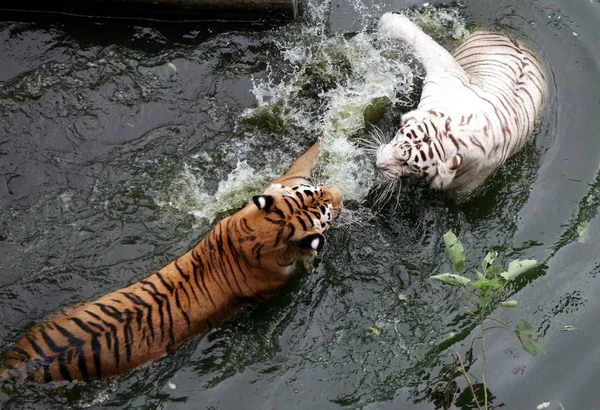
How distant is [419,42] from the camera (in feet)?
13.2

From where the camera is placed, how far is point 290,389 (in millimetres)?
3295

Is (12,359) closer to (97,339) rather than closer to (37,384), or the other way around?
(37,384)

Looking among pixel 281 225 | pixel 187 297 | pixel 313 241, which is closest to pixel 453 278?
pixel 313 241

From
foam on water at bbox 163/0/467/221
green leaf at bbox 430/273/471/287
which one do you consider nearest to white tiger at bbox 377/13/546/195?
foam on water at bbox 163/0/467/221

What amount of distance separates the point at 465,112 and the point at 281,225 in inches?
44.3

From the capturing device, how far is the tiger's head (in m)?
3.20

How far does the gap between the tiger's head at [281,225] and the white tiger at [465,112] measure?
526mm

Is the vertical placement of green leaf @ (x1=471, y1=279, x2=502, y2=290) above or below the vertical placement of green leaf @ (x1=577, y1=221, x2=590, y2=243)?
below

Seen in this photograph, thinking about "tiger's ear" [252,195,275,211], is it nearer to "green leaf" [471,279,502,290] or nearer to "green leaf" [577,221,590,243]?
"green leaf" [471,279,502,290]

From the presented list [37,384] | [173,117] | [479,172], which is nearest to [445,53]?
[479,172]

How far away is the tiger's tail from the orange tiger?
998 millimetres

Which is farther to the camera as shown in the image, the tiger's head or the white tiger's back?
the white tiger's back

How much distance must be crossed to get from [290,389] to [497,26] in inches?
104

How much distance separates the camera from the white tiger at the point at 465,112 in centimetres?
356
